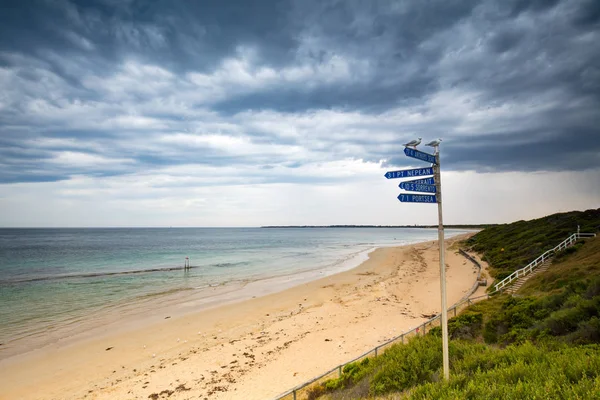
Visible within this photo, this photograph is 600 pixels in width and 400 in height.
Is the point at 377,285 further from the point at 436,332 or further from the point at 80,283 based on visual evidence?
the point at 80,283

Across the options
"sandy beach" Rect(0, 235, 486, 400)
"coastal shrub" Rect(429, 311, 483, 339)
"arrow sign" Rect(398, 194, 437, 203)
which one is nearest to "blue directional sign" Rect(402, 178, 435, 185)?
"arrow sign" Rect(398, 194, 437, 203)

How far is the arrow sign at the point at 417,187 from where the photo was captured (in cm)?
636

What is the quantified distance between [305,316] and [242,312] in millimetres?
4698

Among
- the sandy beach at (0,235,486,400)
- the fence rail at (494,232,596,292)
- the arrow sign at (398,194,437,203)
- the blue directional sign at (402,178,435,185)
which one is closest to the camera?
the blue directional sign at (402,178,435,185)

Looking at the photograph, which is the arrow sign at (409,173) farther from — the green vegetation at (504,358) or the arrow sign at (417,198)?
the green vegetation at (504,358)

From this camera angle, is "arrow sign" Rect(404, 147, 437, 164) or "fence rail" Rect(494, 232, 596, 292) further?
"fence rail" Rect(494, 232, 596, 292)

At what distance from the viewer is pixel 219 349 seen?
15492 millimetres

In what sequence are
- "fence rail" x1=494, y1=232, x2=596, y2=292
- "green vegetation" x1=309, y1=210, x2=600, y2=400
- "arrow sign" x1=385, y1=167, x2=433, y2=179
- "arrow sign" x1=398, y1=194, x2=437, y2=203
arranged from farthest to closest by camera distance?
1. "fence rail" x1=494, y1=232, x2=596, y2=292
2. "arrow sign" x1=385, y1=167, x2=433, y2=179
3. "arrow sign" x1=398, y1=194, x2=437, y2=203
4. "green vegetation" x1=309, y1=210, x2=600, y2=400

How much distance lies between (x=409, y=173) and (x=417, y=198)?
1.90ft

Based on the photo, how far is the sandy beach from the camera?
12.1 metres

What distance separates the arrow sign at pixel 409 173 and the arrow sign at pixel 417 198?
465 millimetres

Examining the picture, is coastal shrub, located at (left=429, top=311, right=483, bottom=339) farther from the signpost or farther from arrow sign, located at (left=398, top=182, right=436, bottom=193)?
arrow sign, located at (left=398, top=182, right=436, bottom=193)

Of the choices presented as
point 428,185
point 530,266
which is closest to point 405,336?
point 428,185

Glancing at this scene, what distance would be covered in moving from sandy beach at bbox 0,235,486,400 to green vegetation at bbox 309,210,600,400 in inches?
153
